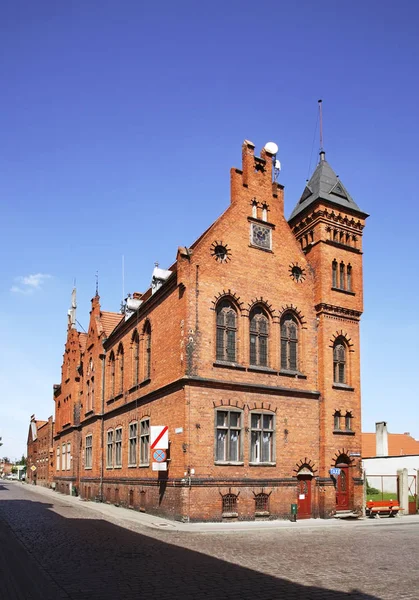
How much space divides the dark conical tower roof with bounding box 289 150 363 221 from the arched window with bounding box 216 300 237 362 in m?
7.27

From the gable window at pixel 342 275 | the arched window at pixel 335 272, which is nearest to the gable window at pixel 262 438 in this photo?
the arched window at pixel 335 272

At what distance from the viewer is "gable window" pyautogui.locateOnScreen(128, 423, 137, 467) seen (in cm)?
3212

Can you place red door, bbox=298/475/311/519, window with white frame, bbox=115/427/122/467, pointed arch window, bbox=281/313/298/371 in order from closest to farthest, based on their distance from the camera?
red door, bbox=298/475/311/519
pointed arch window, bbox=281/313/298/371
window with white frame, bbox=115/427/122/467

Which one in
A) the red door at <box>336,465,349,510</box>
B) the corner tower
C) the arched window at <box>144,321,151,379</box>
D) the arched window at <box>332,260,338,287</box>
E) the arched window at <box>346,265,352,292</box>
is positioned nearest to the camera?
the red door at <box>336,465,349,510</box>

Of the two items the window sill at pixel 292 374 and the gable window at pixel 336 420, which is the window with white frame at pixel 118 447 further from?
the gable window at pixel 336 420

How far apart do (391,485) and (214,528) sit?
3524 cm

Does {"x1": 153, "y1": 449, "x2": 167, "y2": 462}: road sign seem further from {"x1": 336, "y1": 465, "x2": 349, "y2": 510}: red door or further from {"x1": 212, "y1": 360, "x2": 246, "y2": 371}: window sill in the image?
{"x1": 336, "y1": 465, "x2": 349, "y2": 510}: red door

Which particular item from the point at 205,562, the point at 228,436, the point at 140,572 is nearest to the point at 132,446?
the point at 228,436

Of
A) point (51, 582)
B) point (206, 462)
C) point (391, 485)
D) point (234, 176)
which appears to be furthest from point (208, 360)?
point (391, 485)

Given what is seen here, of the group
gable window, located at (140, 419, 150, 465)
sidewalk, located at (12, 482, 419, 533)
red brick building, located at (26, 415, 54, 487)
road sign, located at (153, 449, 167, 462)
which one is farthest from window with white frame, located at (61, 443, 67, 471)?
road sign, located at (153, 449, 167, 462)

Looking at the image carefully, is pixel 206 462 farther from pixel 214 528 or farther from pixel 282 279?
pixel 282 279

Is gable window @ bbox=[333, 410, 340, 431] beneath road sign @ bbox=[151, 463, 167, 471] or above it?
above

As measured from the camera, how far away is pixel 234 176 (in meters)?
28.6

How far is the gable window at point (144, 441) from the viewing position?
1190 inches
